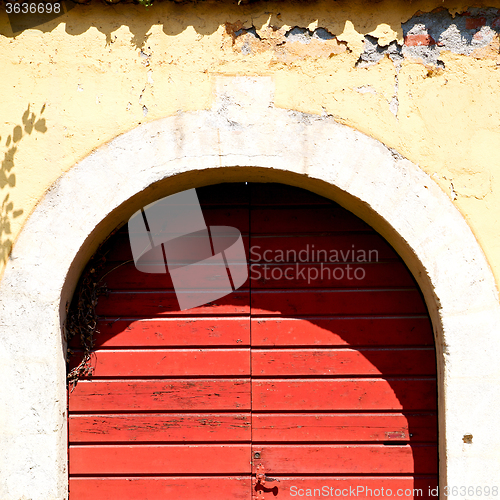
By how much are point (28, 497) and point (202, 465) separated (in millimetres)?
1006

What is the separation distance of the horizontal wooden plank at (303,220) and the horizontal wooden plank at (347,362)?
81 cm

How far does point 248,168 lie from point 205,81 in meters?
0.57

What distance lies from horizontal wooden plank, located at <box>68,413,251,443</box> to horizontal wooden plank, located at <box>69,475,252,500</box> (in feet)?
0.80

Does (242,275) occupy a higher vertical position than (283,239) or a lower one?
lower

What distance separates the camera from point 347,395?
2881mm

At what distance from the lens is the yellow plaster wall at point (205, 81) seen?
102 inches

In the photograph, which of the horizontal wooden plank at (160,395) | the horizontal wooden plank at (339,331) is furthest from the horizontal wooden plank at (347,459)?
the horizontal wooden plank at (339,331)

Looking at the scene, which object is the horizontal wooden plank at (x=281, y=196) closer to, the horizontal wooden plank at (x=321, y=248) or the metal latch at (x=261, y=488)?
the horizontal wooden plank at (x=321, y=248)

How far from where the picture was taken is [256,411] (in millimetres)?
2902

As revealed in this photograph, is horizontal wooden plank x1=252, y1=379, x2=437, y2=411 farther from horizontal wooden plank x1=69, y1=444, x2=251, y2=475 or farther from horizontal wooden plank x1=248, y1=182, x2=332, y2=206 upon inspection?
horizontal wooden plank x1=248, y1=182, x2=332, y2=206

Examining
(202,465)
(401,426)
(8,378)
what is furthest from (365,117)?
(8,378)

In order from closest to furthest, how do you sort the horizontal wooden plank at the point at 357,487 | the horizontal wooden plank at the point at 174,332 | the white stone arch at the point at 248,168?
the white stone arch at the point at 248,168 < the horizontal wooden plank at the point at 357,487 < the horizontal wooden plank at the point at 174,332

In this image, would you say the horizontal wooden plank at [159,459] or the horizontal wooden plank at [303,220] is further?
the horizontal wooden plank at [303,220]

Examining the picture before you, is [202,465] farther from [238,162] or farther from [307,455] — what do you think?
[238,162]
